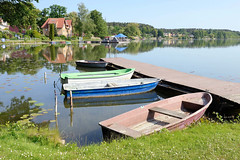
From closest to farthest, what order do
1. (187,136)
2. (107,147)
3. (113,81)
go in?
(107,147), (187,136), (113,81)

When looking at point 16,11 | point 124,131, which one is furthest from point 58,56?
point 124,131

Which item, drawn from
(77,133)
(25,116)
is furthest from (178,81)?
(25,116)

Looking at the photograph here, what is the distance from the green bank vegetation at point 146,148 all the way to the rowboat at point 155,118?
1.40 ft

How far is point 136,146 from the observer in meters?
5.02

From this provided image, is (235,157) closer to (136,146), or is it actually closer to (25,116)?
(136,146)

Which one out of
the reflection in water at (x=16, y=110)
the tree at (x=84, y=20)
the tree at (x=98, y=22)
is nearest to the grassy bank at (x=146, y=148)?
the reflection in water at (x=16, y=110)

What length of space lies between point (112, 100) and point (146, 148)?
7.34m

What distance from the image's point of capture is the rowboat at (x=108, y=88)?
11930 millimetres

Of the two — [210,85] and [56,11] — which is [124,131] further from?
[56,11]

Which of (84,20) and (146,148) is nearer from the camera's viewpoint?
(146,148)

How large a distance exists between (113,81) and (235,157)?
9586 mm

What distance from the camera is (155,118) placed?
805cm

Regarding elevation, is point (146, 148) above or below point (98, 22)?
below

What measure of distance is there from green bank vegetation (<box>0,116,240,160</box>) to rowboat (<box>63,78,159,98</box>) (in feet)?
19.4
